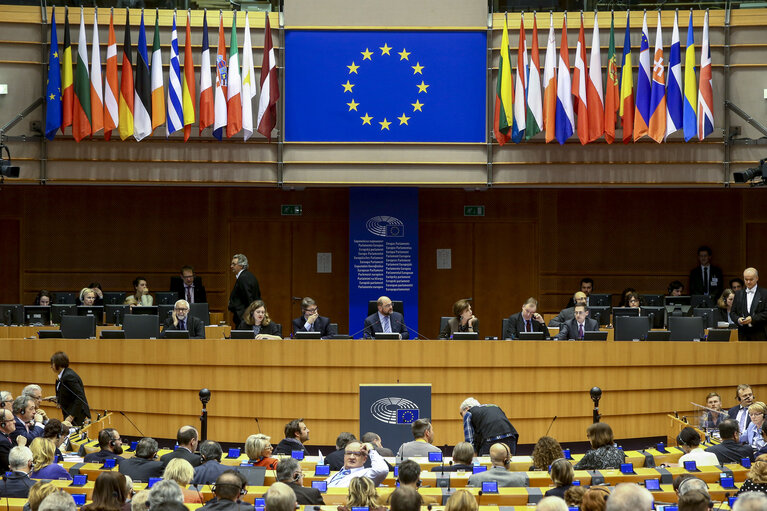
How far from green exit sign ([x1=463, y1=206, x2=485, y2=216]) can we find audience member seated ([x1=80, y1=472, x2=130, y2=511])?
1177 centimetres

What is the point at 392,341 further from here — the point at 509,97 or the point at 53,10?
the point at 53,10

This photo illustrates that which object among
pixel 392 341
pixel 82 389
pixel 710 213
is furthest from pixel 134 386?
pixel 710 213

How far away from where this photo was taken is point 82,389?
11.5 m

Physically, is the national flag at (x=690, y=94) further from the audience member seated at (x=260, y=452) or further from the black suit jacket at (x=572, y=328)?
the audience member seated at (x=260, y=452)

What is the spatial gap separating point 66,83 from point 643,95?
27.3 ft

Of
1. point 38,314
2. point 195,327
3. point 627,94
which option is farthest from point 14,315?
point 627,94

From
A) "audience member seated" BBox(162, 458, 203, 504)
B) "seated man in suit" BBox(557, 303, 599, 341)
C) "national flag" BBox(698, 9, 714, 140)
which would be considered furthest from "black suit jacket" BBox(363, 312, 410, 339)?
"audience member seated" BBox(162, 458, 203, 504)

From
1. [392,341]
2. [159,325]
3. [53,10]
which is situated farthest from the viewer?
[53,10]

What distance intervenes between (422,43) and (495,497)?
9328 mm

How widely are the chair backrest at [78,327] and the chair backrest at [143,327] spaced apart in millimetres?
575

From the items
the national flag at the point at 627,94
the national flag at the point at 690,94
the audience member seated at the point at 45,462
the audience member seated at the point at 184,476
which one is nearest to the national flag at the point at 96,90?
the national flag at the point at 627,94

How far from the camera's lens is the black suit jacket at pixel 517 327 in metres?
12.7

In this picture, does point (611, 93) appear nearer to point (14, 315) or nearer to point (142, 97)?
point (142, 97)

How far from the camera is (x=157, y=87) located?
14820 millimetres
